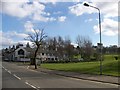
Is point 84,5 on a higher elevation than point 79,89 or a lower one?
higher

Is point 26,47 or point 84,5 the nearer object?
point 84,5

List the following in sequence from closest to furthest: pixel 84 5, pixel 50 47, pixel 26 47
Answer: pixel 84 5 < pixel 50 47 < pixel 26 47

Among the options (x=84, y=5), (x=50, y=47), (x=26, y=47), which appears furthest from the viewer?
(x=26, y=47)

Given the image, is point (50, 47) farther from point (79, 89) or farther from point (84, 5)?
point (79, 89)

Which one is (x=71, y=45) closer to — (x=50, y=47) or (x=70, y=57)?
(x=70, y=57)

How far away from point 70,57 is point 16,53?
41.5 meters

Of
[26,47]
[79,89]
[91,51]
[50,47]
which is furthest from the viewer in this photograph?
[26,47]

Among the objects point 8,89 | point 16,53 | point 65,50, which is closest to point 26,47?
point 16,53

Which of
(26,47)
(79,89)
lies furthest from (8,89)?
(26,47)

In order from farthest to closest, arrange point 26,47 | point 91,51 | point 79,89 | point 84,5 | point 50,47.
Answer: point 26,47, point 50,47, point 91,51, point 84,5, point 79,89

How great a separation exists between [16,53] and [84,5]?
432ft

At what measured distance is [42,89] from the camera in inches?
729

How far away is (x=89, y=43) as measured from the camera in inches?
5251

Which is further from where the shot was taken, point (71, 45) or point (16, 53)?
point (16, 53)
